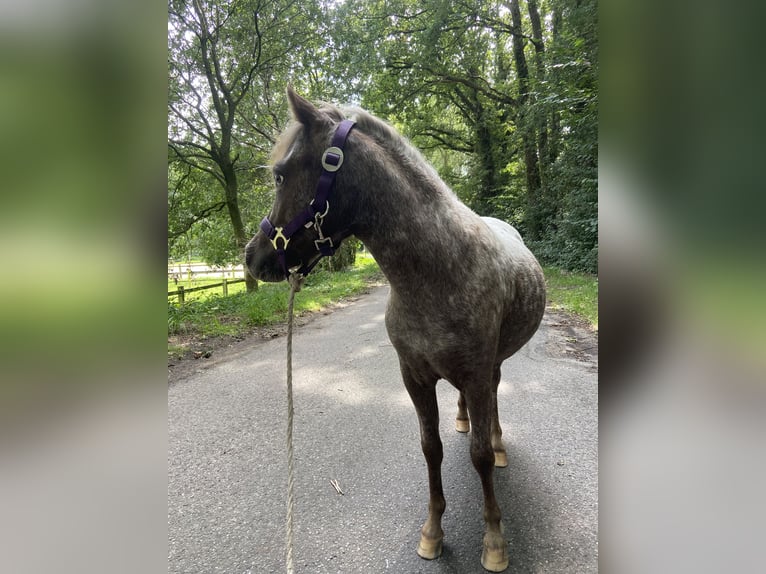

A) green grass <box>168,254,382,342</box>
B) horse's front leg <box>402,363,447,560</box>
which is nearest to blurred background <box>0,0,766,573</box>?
horse's front leg <box>402,363,447,560</box>

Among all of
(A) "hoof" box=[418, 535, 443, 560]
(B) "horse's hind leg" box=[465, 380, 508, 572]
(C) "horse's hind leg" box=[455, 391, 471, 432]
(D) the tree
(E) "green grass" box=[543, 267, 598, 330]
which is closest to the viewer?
(B) "horse's hind leg" box=[465, 380, 508, 572]

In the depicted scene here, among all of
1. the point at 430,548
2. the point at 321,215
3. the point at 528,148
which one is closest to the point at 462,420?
the point at 430,548

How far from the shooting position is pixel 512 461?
9.12 feet

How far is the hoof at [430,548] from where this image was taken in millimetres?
1979

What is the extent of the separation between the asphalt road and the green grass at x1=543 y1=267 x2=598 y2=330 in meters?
2.03

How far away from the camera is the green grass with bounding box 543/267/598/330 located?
646 cm

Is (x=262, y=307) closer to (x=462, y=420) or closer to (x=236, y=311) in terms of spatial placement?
(x=236, y=311)

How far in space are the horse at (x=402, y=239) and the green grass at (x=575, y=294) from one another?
4.69m

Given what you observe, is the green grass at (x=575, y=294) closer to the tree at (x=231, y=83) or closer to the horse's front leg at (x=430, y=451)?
the horse's front leg at (x=430, y=451)

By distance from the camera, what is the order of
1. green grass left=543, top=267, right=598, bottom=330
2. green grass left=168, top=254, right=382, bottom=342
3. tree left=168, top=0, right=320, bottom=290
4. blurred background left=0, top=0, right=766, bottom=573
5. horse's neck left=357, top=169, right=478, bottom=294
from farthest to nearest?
tree left=168, top=0, right=320, bottom=290, green grass left=543, top=267, right=598, bottom=330, green grass left=168, top=254, right=382, bottom=342, horse's neck left=357, top=169, right=478, bottom=294, blurred background left=0, top=0, right=766, bottom=573

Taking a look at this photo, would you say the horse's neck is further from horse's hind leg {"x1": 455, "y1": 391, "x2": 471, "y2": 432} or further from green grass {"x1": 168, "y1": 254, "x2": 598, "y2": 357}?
green grass {"x1": 168, "y1": 254, "x2": 598, "y2": 357}
